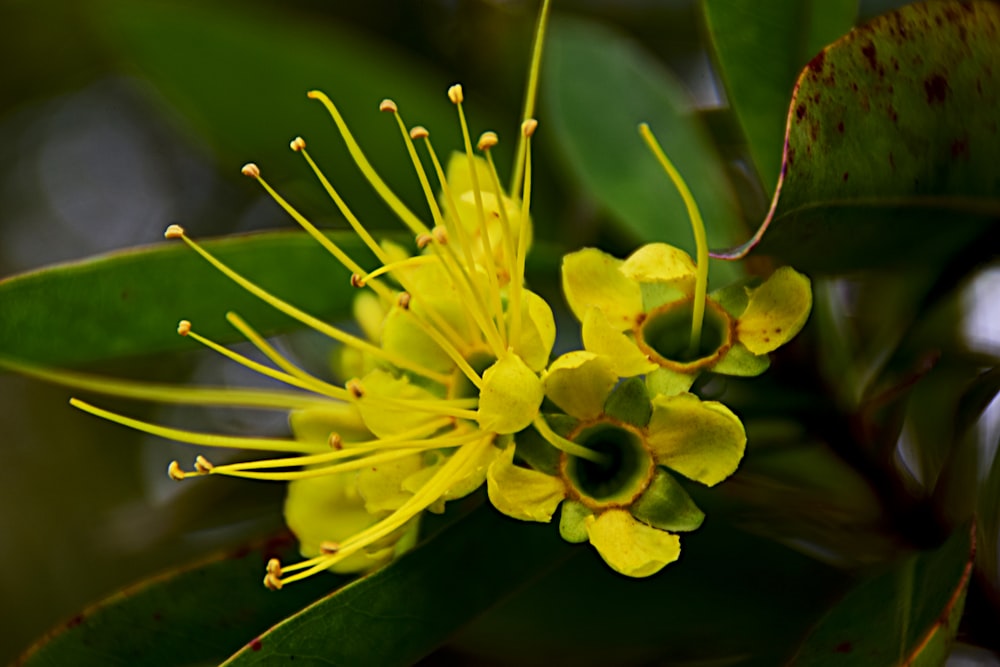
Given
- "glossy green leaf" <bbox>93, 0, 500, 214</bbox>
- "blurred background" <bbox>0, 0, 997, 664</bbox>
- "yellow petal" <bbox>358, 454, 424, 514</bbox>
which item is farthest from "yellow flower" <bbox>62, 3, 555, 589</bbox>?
"glossy green leaf" <bbox>93, 0, 500, 214</bbox>

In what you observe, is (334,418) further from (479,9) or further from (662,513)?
(479,9)

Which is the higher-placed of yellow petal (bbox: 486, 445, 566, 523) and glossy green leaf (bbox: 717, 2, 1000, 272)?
glossy green leaf (bbox: 717, 2, 1000, 272)

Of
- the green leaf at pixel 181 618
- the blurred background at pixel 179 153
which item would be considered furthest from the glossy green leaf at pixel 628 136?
the green leaf at pixel 181 618

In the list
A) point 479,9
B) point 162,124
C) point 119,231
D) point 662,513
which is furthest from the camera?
point 119,231

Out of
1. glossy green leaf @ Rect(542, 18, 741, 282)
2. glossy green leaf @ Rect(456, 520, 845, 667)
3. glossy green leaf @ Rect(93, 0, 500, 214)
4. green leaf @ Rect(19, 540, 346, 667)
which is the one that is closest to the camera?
green leaf @ Rect(19, 540, 346, 667)

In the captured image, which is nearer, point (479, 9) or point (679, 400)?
point (679, 400)

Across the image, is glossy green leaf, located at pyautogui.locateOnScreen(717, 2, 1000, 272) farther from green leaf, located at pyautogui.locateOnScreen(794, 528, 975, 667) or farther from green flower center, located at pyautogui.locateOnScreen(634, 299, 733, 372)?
green leaf, located at pyautogui.locateOnScreen(794, 528, 975, 667)

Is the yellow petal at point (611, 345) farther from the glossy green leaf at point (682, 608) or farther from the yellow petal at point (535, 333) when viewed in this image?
the glossy green leaf at point (682, 608)

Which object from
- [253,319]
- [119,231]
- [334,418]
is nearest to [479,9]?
[253,319]
